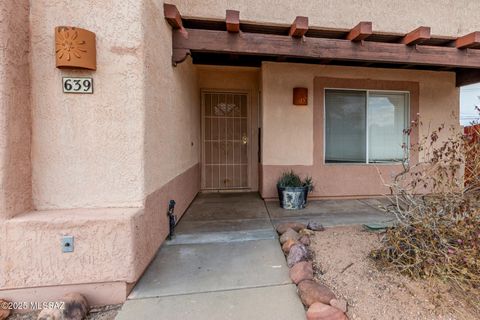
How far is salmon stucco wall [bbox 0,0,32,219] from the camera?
1.91m

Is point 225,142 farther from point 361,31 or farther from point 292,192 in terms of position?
point 361,31

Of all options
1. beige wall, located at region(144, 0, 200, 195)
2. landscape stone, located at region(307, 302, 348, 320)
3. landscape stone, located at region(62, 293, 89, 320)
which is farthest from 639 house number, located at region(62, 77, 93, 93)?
landscape stone, located at region(307, 302, 348, 320)

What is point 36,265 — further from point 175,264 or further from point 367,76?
point 367,76

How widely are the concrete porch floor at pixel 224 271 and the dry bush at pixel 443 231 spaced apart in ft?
3.69

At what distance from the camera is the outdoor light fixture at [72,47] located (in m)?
2.11

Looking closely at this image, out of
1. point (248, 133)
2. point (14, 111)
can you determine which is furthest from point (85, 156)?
point (248, 133)

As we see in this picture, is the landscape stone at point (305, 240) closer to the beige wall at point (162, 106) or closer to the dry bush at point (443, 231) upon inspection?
the dry bush at point (443, 231)

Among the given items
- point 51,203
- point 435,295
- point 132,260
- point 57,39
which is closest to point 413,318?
point 435,295

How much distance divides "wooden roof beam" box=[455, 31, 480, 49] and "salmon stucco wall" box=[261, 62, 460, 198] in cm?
142

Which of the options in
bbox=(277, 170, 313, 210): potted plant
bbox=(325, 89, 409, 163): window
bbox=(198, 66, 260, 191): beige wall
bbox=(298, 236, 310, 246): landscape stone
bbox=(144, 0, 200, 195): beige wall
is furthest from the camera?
bbox=(198, 66, 260, 191): beige wall

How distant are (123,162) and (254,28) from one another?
294cm

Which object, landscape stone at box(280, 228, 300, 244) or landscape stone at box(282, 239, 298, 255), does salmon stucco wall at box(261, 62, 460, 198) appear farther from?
landscape stone at box(282, 239, 298, 255)

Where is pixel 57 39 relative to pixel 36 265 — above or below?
above

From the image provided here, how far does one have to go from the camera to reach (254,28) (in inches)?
148
